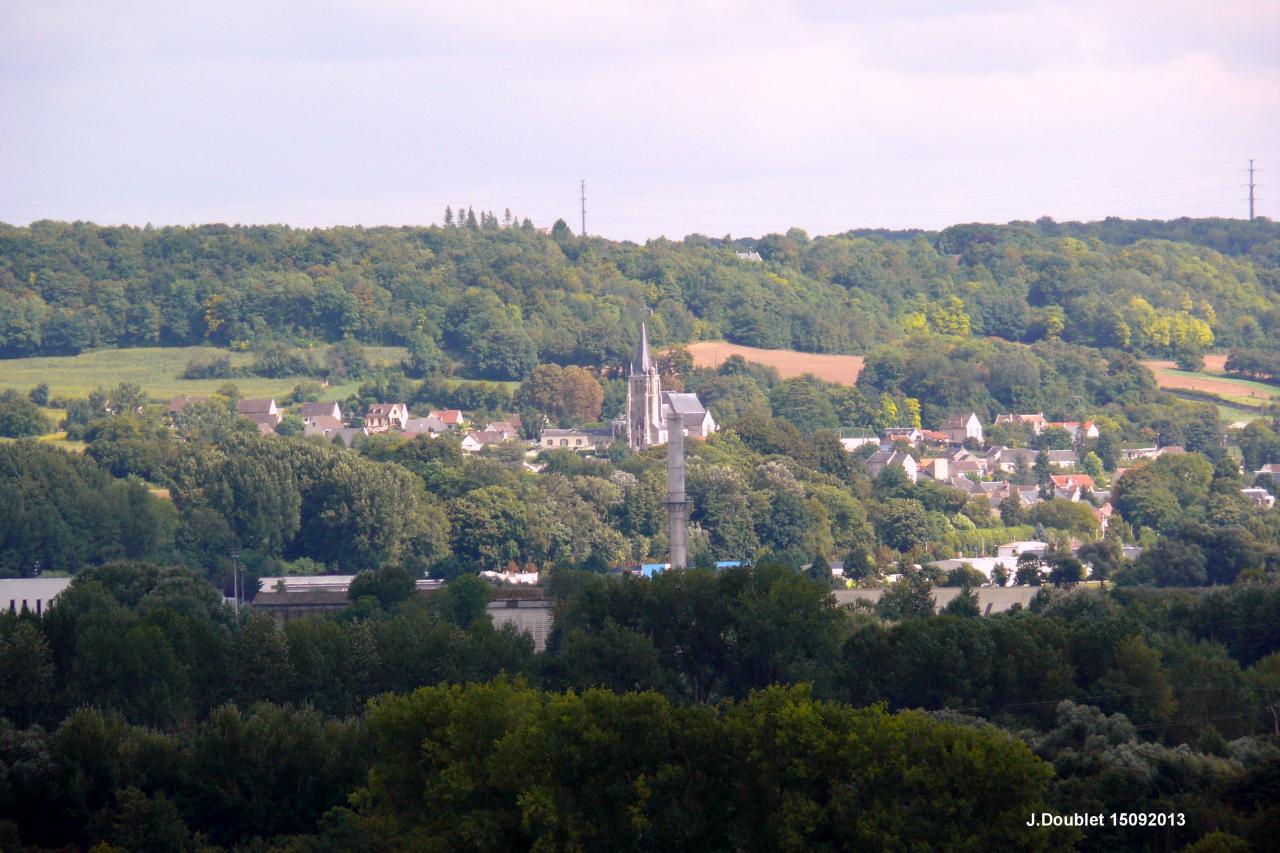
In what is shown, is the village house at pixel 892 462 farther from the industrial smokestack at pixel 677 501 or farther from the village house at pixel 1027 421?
the industrial smokestack at pixel 677 501

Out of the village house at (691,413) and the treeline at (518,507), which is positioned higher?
the village house at (691,413)

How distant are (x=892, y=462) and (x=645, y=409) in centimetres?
A: 1830

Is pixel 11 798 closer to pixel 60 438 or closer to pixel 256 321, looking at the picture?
pixel 60 438

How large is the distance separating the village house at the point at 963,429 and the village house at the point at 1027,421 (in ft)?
6.49

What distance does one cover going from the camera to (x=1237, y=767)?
4147 centimetres

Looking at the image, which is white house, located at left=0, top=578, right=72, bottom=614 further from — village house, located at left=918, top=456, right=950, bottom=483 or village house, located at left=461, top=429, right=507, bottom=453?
village house, located at left=918, top=456, right=950, bottom=483

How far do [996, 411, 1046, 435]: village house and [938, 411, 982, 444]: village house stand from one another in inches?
77.8

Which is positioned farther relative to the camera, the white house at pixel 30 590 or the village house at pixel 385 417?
the village house at pixel 385 417

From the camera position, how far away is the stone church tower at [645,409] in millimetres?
147875

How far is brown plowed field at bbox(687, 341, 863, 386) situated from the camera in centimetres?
17838

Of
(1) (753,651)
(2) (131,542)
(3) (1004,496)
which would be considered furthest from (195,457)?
(1) (753,651)

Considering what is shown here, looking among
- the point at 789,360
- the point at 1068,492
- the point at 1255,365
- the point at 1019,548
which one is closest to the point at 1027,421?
the point at 789,360

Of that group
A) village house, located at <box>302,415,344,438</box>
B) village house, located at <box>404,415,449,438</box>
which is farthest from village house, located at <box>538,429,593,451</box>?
village house, located at <box>302,415,344,438</box>

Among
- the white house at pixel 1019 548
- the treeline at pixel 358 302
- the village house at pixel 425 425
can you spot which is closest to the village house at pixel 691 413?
the treeline at pixel 358 302
